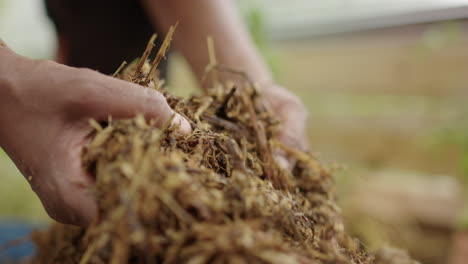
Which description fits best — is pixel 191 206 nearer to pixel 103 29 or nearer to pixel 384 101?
pixel 103 29

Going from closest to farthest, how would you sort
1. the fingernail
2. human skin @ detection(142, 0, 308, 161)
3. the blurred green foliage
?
the fingernail
human skin @ detection(142, 0, 308, 161)
the blurred green foliage

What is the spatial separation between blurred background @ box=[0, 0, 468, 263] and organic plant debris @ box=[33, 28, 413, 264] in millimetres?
1302

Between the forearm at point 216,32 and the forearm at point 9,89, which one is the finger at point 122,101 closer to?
the forearm at point 9,89

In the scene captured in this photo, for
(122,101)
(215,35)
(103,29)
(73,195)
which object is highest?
(103,29)

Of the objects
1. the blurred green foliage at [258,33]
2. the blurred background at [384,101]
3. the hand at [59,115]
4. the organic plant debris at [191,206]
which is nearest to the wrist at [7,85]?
the hand at [59,115]

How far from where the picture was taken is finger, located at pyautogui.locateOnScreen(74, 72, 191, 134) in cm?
44

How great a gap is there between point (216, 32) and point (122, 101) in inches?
25.3

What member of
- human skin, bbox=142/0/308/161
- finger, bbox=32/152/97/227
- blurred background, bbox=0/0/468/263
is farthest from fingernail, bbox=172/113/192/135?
blurred background, bbox=0/0/468/263

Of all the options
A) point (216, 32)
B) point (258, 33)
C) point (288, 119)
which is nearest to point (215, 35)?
point (216, 32)

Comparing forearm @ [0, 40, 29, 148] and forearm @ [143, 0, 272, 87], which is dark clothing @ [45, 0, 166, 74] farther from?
forearm @ [0, 40, 29, 148]

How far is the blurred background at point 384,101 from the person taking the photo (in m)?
1.94

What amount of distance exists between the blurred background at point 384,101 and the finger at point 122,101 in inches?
56.5

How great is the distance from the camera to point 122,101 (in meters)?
0.45

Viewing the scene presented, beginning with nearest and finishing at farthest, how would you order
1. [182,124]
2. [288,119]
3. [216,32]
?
[182,124]
[288,119]
[216,32]
